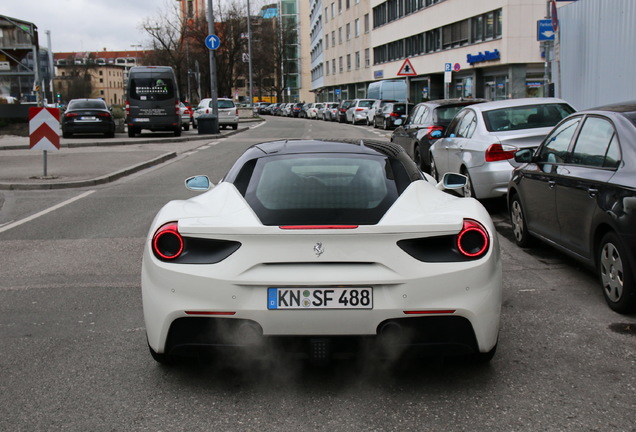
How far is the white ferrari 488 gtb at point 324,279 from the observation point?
137 inches

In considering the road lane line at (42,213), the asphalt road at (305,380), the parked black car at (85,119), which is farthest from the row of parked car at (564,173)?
the parked black car at (85,119)

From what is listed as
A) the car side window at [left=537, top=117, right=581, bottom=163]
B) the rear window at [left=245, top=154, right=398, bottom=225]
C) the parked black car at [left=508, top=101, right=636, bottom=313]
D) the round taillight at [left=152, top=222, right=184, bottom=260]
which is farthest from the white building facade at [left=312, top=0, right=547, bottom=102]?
the round taillight at [left=152, top=222, right=184, bottom=260]

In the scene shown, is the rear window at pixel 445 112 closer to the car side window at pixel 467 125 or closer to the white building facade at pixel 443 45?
the car side window at pixel 467 125

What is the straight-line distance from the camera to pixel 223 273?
3.53 m

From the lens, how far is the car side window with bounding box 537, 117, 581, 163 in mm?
6598

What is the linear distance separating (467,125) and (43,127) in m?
8.02

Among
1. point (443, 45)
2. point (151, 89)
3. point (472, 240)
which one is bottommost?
point (472, 240)

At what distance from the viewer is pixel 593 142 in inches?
237

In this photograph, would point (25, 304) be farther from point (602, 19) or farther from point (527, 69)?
point (527, 69)

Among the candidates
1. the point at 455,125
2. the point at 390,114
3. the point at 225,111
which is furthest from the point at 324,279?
Result: the point at 225,111

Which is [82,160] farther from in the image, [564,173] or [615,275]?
[615,275]

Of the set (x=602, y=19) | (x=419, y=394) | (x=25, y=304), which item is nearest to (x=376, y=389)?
(x=419, y=394)

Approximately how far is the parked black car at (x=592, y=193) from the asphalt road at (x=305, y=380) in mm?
356

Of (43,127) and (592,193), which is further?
(43,127)
